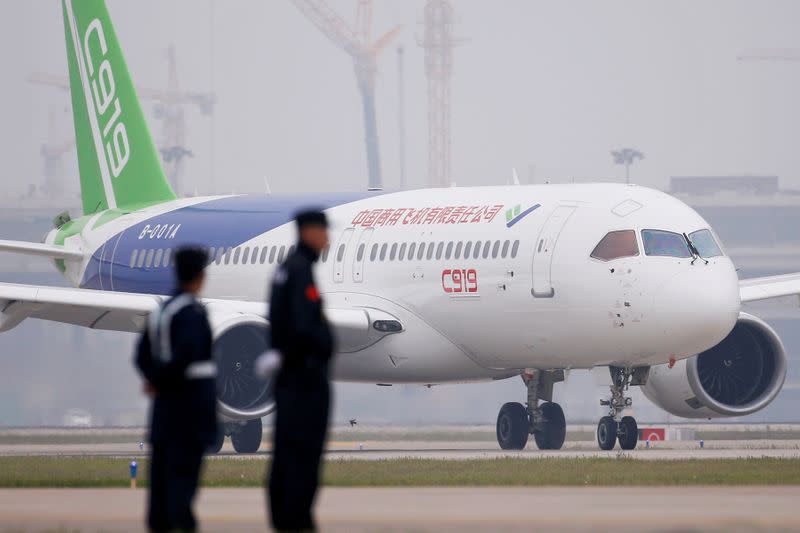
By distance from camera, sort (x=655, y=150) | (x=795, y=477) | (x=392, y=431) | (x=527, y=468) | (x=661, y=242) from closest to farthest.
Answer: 1. (x=795, y=477)
2. (x=527, y=468)
3. (x=661, y=242)
4. (x=392, y=431)
5. (x=655, y=150)

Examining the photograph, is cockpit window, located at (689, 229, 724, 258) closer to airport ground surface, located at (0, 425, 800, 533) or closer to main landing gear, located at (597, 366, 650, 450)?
main landing gear, located at (597, 366, 650, 450)

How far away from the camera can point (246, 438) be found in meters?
33.8

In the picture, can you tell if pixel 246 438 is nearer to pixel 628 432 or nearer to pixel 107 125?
pixel 628 432

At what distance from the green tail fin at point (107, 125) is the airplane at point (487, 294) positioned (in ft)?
5.28

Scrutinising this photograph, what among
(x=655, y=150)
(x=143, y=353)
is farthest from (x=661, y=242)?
(x=655, y=150)

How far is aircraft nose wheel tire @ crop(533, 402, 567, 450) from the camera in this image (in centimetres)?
3356

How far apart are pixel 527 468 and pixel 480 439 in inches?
766

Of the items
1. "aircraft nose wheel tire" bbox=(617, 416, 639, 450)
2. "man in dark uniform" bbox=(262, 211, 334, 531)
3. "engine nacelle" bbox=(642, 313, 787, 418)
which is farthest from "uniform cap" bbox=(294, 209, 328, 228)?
"engine nacelle" bbox=(642, 313, 787, 418)

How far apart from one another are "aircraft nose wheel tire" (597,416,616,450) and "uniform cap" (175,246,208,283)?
17601 mm

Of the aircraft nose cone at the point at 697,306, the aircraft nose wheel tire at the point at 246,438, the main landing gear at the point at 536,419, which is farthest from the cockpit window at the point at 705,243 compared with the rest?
the aircraft nose wheel tire at the point at 246,438

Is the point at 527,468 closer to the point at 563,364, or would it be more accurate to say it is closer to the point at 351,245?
the point at 563,364

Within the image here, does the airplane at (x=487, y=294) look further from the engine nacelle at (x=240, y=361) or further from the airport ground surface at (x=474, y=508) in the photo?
the airport ground surface at (x=474, y=508)

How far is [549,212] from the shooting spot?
31188 mm

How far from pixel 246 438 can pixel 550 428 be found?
5.12 m
